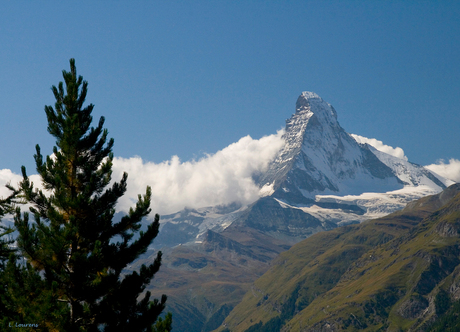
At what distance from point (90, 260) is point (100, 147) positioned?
25.6 feet

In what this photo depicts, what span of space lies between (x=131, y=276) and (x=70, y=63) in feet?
46.5

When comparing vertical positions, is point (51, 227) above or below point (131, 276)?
above

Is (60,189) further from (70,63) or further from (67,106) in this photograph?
(70,63)

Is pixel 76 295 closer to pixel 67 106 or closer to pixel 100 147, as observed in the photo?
pixel 100 147

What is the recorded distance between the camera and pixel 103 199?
96.1 feet

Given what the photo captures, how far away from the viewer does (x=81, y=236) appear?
27.8 m

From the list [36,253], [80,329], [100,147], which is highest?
[100,147]

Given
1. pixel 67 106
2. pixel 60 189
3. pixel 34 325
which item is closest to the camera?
pixel 34 325

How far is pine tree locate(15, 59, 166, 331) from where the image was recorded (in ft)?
83.5

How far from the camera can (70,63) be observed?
30.9m

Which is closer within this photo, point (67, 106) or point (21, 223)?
point (21, 223)

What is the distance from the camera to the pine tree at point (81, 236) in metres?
25.5

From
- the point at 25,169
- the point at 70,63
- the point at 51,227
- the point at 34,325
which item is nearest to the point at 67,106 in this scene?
the point at 70,63

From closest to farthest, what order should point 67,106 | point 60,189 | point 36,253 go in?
1. point 36,253
2. point 60,189
3. point 67,106
